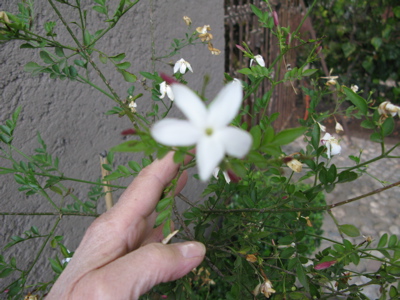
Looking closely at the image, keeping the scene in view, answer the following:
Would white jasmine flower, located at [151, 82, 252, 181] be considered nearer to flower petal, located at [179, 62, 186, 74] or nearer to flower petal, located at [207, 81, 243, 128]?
flower petal, located at [207, 81, 243, 128]

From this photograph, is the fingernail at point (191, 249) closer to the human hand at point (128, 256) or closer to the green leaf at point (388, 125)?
the human hand at point (128, 256)

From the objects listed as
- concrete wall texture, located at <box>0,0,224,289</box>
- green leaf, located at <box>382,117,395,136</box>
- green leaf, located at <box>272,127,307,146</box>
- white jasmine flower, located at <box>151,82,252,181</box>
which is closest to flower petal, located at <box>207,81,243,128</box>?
white jasmine flower, located at <box>151,82,252,181</box>

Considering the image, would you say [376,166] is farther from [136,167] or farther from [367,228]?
[136,167]

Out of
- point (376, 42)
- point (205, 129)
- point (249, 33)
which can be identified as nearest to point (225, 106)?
point (205, 129)

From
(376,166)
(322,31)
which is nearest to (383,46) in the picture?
(322,31)

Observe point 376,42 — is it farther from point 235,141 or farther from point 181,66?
point 235,141

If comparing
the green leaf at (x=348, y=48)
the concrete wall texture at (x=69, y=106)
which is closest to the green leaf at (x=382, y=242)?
the concrete wall texture at (x=69, y=106)
